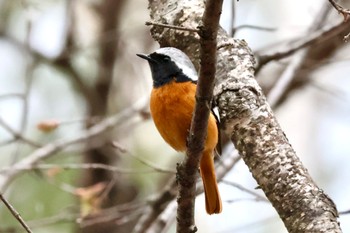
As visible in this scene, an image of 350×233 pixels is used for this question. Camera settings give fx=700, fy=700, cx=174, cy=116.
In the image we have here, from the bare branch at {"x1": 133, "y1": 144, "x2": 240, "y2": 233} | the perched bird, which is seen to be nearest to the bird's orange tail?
the perched bird

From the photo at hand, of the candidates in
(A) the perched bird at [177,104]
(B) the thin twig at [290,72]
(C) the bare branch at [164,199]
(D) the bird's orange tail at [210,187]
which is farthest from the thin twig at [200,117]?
(B) the thin twig at [290,72]

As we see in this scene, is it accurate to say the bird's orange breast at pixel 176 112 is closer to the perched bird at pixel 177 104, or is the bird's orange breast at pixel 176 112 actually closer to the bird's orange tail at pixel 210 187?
the perched bird at pixel 177 104

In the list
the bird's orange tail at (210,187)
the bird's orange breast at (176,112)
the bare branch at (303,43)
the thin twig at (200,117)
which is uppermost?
the bare branch at (303,43)

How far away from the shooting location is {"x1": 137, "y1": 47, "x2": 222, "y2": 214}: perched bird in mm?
2998

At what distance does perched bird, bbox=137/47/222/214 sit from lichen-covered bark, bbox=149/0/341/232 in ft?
0.42

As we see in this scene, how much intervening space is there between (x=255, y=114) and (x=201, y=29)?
62cm

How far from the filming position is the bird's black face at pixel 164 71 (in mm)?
3127

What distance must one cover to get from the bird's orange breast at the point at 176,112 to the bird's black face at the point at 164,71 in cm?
4

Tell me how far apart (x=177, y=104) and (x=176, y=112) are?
4 centimetres

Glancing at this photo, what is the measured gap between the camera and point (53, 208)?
575cm

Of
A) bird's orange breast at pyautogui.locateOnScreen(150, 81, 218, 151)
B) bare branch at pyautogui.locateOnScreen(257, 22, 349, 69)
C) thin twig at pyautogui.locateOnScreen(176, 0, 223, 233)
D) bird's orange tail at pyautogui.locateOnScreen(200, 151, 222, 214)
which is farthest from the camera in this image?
bare branch at pyautogui.locateOnScreen(257, 22, 349, 69)

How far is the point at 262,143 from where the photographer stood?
2.45m

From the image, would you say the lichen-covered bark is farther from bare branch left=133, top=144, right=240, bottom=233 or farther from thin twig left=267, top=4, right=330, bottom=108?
thin twig left=267, top=4, right=330, bottom=108

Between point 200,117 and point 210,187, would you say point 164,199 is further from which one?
point 200,117
